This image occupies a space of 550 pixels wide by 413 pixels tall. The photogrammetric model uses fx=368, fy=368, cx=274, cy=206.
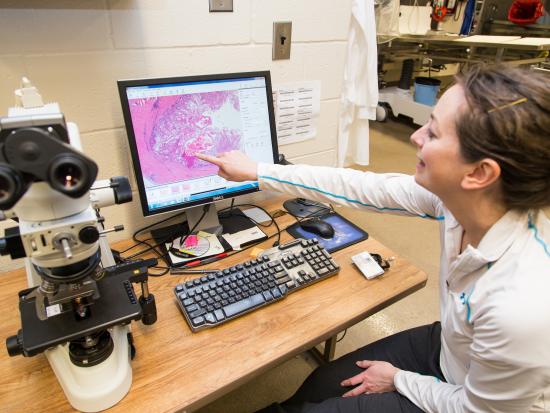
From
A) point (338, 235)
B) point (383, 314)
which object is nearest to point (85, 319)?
point (338, 235)

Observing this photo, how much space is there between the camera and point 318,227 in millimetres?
1268

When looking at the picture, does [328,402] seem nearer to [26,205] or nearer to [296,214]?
[296,214]

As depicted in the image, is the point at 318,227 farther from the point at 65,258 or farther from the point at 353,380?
the point at 65,258

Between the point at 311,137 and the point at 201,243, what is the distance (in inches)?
26.5

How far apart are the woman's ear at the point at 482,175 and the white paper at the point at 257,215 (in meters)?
0.74

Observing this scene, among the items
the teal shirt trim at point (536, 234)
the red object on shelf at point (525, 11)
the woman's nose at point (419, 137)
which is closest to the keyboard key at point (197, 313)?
the woman's nose at point (419, 137)

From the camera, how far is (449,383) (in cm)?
95

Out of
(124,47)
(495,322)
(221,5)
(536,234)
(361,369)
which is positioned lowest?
(361,369)

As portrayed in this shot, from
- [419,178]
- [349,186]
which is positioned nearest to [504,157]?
[419,178]

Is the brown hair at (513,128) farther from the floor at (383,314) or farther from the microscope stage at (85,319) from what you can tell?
the floor at (383,314)

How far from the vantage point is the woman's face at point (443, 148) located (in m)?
0.74

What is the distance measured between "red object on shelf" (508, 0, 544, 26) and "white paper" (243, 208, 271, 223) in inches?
181

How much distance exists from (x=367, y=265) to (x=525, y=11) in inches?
188

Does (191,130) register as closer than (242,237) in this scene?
Yes
